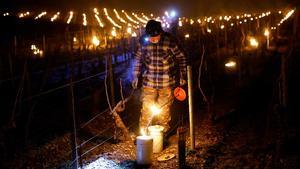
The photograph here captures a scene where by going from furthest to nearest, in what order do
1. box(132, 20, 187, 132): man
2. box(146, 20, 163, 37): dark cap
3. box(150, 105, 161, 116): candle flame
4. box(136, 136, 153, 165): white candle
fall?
1. box(150, 105, 161, 116): candle flame
2. box(132, 20, 187, 132): man
3. box(146, 20, 163, 37): dark cap
4. box(136, 136, 153, 165): white candle

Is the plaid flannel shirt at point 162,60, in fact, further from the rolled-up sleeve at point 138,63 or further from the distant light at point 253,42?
the distant light at point 253,42

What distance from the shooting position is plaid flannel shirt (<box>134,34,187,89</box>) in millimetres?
7375

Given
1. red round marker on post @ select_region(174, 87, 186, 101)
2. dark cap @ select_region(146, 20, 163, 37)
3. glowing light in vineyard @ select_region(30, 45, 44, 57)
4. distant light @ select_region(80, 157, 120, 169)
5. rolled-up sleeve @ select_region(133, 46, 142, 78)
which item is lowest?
distant light @ select_region(80, 157, 120, 169)

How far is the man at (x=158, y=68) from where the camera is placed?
734cm

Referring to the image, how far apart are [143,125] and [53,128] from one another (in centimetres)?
261

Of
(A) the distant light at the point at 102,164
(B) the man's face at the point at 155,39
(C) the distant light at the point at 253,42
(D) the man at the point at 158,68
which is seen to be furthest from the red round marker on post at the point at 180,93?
(C) the distant light at the point at 253,42

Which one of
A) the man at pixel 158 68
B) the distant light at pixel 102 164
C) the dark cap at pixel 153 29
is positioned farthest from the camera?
the man at pixel 158 68

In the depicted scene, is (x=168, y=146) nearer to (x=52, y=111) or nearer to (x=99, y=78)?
(x=52, y=111)

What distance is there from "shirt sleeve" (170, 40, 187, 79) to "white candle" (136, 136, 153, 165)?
1.63 meters

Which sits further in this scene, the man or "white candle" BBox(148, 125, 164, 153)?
the man

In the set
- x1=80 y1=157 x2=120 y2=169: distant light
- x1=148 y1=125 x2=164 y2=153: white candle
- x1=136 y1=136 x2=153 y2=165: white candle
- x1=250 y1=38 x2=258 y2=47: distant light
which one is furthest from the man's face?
x1=250 y1=38 x2=258 y2=47: distant light

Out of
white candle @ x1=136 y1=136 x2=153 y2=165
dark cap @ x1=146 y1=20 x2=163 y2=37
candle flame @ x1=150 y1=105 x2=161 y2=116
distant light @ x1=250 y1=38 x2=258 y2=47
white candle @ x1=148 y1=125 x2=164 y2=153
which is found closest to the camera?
white candle @ x1=136 y1=136 x2=153 y2=165

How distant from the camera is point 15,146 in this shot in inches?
321

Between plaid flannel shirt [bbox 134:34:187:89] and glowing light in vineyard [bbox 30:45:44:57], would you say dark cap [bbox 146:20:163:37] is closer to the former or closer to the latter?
plaid flannel shirt [bbox 134:34:187:89]
